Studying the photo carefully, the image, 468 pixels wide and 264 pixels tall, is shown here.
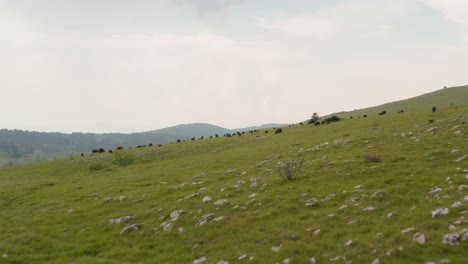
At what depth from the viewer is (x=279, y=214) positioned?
17.4 m

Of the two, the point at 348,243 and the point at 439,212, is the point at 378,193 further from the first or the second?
the point at 348,243

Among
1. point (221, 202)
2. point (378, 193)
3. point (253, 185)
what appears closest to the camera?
point (378, 193)

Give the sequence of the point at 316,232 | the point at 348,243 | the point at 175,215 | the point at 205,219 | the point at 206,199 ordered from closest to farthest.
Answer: the point at 348,243, the point at 316,232, the point at 205,219, the point at 175,215, the point at 206,199

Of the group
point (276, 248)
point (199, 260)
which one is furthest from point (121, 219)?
point (276, 248)

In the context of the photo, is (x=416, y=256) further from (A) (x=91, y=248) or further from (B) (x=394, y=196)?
(A) (x=91, y=248)

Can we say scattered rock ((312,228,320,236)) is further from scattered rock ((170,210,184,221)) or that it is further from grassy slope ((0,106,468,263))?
scattered rock ((170,210,184,221))

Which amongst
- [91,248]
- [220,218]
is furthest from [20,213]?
[220,218]

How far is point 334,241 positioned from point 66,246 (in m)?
13.8

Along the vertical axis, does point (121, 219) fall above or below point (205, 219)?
above

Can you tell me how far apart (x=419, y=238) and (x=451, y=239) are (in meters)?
0.89

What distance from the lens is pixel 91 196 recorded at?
30547 millimetres

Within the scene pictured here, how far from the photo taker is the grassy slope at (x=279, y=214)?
12.8 m

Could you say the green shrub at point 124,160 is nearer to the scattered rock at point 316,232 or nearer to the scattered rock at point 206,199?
the scattered rock at point 206,199

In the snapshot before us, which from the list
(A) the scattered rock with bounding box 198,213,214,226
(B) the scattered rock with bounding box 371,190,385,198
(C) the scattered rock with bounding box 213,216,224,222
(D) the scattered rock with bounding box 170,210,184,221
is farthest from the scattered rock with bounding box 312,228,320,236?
(D) the scattered rock with bounding box 170,210,184,221
